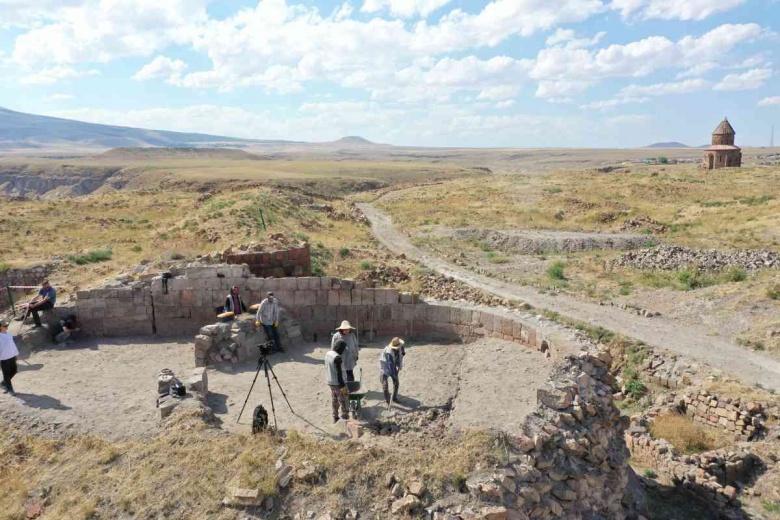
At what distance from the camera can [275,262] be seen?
16.7 metres

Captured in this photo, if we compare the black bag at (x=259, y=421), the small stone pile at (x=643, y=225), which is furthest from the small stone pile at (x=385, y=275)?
the small stone pile at (x=643, y=225)

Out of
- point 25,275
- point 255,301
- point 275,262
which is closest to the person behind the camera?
point 255,301

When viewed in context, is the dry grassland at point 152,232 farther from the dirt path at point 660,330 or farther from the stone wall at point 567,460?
the stone wall at point 567,460

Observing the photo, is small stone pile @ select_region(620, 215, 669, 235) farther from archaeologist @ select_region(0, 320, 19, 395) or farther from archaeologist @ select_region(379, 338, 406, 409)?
archaeologist @ select_region(0, 320, 19, 395)

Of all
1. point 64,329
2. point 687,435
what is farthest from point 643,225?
point 64,329

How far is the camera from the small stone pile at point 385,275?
22.9 m

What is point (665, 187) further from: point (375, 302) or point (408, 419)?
point (408, 419)

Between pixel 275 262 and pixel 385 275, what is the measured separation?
24.9ft

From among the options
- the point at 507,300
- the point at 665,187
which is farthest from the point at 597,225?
the point at 507,300

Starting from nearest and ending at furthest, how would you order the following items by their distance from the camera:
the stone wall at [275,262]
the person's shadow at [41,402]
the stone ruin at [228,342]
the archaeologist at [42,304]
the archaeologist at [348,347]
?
1. the archaeologist at [348,347]
2. the person's shadow at [41,402]
3. the stone ruin at [228,342]
4. the archaeologist at [42,304]
5. the stone wall at [275,262]

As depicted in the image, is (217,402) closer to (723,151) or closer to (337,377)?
(337,377)

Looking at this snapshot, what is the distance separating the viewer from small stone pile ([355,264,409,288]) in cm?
2289

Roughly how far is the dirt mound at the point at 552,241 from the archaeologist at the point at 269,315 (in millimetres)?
20853

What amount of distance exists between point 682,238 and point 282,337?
26.6 meters
